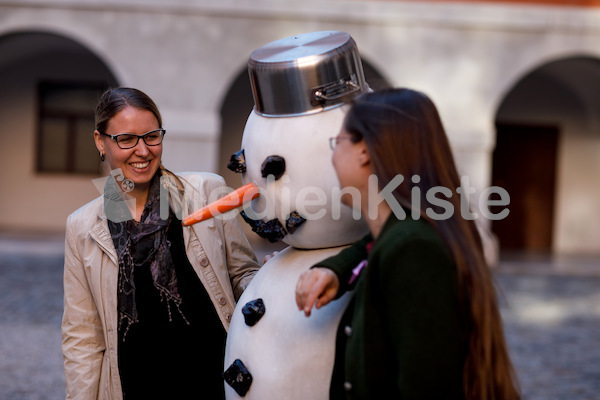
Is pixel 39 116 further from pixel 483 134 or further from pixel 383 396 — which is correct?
pixel 383 396

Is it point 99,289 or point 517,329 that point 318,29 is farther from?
point 99,289

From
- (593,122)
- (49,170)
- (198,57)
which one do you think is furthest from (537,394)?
(49,170)

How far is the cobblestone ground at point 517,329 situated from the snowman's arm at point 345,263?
1.54m

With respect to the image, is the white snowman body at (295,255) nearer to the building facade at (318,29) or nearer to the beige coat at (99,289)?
the beige coat at (99,289)

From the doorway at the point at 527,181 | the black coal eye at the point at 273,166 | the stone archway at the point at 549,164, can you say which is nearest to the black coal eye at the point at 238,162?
the black coal eye at the point at 273,166

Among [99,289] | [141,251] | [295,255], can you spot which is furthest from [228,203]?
[99,289]

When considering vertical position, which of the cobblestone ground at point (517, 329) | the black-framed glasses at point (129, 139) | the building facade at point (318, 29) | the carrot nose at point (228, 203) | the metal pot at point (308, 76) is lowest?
the cobblestone ground at point (517, 329)

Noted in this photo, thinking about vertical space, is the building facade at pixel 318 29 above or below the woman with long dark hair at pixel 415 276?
above

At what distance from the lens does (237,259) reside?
7.61 ft

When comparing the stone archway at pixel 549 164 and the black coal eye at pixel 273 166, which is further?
the stone archway at pixel 549 164

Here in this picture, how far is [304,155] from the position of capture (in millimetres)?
1852

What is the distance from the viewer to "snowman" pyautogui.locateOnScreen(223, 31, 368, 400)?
181 centimetres

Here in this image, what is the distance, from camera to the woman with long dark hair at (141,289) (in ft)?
6.98

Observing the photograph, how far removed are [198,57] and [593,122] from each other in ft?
23.6
